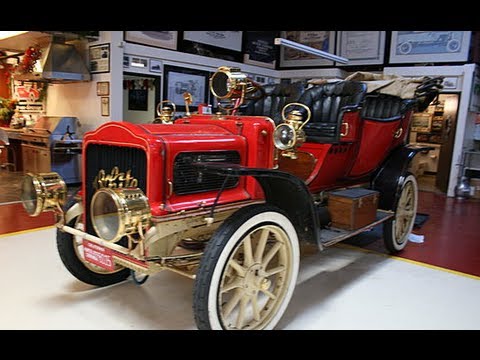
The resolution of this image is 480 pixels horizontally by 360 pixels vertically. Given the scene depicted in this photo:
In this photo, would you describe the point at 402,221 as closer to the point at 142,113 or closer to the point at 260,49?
the point at 142,113

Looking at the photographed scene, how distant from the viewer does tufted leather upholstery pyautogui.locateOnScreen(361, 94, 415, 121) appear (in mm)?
3645

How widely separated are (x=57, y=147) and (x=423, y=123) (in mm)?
9380

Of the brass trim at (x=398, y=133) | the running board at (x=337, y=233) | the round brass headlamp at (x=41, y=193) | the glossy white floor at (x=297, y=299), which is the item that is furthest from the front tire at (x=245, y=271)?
the brass trim at (x=398, y=133)

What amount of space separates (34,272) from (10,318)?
29.1 inches

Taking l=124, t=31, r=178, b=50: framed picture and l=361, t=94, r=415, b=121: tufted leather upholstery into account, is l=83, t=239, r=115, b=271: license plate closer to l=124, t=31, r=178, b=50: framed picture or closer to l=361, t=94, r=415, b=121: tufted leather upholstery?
l=361, t=94, r=415, b=121: tufted leather upholstery

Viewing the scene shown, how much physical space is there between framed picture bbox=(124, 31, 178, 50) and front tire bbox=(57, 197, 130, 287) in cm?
468

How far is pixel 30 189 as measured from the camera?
88.4 inches

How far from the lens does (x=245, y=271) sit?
203 cm

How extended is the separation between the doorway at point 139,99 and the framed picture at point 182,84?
726mm

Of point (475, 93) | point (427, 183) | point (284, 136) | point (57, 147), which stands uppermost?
point (475, 93)

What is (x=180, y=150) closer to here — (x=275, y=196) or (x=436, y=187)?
(x=275, y=196)

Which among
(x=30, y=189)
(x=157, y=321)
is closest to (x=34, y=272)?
(x=30, y=189)

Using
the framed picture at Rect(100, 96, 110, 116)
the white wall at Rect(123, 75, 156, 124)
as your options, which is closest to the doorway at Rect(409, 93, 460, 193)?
the framed picture at Rect(100, 96, 110, 116)

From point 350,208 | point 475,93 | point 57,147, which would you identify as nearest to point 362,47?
point 475,93
